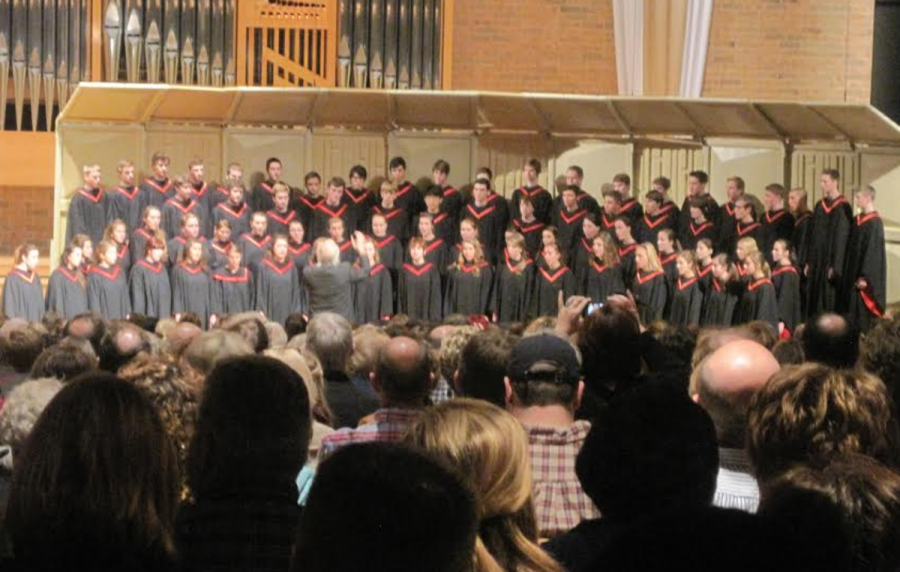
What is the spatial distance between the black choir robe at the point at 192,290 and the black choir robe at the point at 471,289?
1942 mm

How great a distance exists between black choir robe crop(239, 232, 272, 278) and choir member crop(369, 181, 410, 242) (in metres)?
1.04

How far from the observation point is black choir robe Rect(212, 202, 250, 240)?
13352 millimetres

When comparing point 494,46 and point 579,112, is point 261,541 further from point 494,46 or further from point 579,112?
point 494,46

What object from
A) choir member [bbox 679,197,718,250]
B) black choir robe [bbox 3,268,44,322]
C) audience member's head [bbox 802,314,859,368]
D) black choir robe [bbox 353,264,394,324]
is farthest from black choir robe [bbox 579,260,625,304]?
audience member's head [bbox 802,314,859,368]

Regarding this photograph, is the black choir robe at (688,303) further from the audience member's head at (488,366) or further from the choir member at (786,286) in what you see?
the audience member's head at (488,366)

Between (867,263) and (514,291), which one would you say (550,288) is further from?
(867,263)

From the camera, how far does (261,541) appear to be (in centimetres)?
276

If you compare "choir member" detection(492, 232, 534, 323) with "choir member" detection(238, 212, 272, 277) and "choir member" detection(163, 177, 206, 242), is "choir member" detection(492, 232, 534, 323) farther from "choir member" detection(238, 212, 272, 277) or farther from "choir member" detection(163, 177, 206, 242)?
"choir member" detection(163, 177, 206, 242)

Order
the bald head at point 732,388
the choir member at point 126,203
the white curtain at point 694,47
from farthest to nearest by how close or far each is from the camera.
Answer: the white curtain at point 694,47
the choir member at point 126,203
the bald head at point 732,388

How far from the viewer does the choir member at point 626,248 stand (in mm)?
12719

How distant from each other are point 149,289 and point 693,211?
4.47 meters

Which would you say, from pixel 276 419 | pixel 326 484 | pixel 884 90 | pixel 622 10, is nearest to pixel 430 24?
pixel 622 10

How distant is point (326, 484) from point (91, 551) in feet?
1.95

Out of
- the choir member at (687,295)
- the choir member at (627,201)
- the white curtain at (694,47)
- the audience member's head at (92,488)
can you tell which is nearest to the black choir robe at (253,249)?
the choir member at (627,201)
